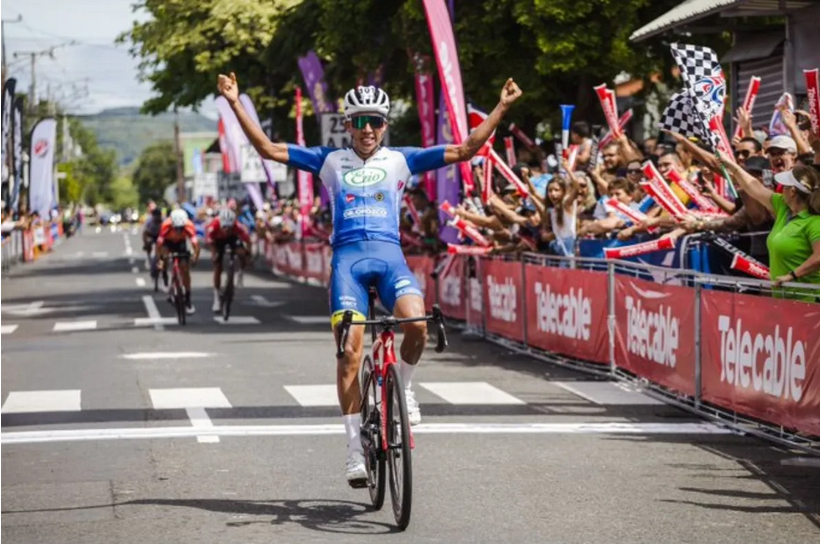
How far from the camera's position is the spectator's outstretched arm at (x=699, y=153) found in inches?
547

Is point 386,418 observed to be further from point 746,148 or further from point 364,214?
point 746,148

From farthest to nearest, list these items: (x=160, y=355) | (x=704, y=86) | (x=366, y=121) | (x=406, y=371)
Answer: (x=160, y=355), (x=704, y=86), (x=366, y=121), (x=406, y=371)

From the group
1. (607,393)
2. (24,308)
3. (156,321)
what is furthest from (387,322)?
(24,308)

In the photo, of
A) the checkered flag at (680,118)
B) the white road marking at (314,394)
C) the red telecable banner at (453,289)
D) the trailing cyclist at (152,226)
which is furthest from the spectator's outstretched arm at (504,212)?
the trailing cyclist at (152,226)

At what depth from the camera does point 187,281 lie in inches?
1088

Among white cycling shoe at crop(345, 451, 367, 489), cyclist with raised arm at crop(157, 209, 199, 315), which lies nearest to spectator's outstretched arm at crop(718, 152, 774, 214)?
white cycling shoe at crop(345, 451, 367, 489)

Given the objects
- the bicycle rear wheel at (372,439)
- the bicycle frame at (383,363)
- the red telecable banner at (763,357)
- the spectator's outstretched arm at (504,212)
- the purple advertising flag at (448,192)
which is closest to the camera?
the bicycle frame at (383,363)

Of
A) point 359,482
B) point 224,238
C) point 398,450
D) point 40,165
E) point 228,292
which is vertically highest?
point 40,165

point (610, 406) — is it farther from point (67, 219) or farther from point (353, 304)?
point (67, 219)

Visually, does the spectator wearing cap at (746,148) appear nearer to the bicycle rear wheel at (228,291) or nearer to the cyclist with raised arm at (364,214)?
the cyclist with raised arm at (364,214)

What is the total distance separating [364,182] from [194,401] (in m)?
6.41

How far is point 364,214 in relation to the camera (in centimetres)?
969

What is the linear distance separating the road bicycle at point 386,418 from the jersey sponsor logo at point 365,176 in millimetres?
604

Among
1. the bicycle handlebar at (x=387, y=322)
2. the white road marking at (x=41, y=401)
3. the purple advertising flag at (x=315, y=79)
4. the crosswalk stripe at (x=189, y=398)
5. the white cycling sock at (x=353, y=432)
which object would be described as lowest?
the white road marking at (x=41, y=401)
